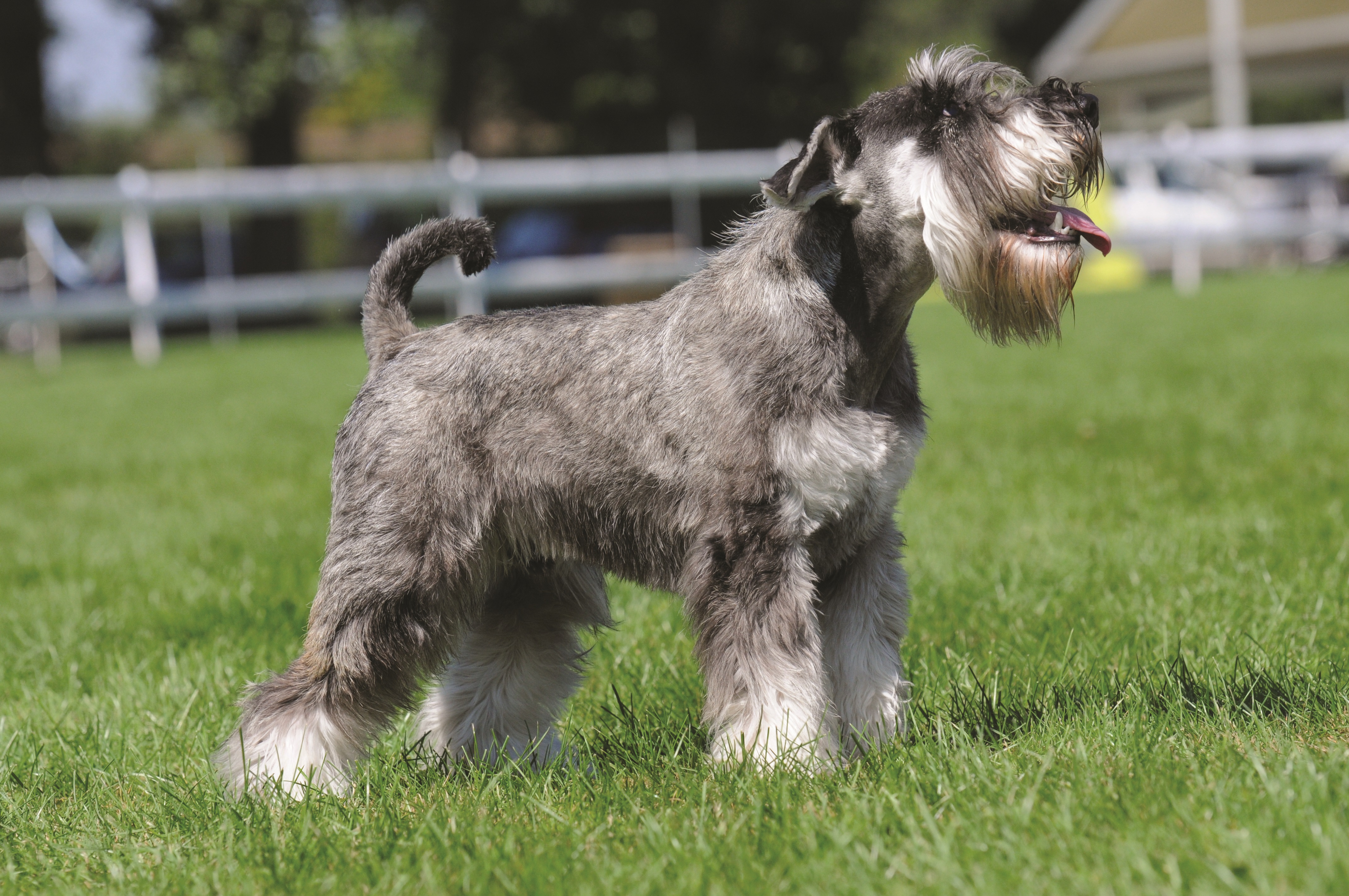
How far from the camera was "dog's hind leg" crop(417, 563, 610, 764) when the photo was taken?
12.7 feet

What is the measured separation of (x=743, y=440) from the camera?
127 inches

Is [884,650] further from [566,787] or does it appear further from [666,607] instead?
[666,607]

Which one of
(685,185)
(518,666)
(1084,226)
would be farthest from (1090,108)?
(685,185)

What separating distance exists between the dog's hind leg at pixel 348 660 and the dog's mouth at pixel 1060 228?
1770mm

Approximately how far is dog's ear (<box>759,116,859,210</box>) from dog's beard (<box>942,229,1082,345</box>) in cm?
40

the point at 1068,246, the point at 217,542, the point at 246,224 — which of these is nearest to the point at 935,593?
the point at 1068,246

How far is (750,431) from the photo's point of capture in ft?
10.6

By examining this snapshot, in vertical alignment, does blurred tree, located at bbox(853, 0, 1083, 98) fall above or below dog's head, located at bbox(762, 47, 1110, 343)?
above

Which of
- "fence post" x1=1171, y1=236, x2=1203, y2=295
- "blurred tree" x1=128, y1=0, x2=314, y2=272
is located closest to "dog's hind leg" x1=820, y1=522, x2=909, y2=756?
"fence post" x1=1171, y1=236, x2=1203, y2=295

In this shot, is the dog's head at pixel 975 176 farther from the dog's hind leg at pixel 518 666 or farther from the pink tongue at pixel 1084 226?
the dog's hind leg at pixel 518 666

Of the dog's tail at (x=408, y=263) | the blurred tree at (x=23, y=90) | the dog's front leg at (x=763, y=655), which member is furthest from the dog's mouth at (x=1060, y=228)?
the blurred tree at (x=23, y=90)

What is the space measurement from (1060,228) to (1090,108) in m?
0.31

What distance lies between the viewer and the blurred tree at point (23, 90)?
23484 millimetres

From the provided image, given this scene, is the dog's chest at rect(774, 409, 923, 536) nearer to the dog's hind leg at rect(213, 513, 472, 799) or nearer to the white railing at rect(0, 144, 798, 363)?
the dog's hind leg at rect(213, 513, 472, 799)
